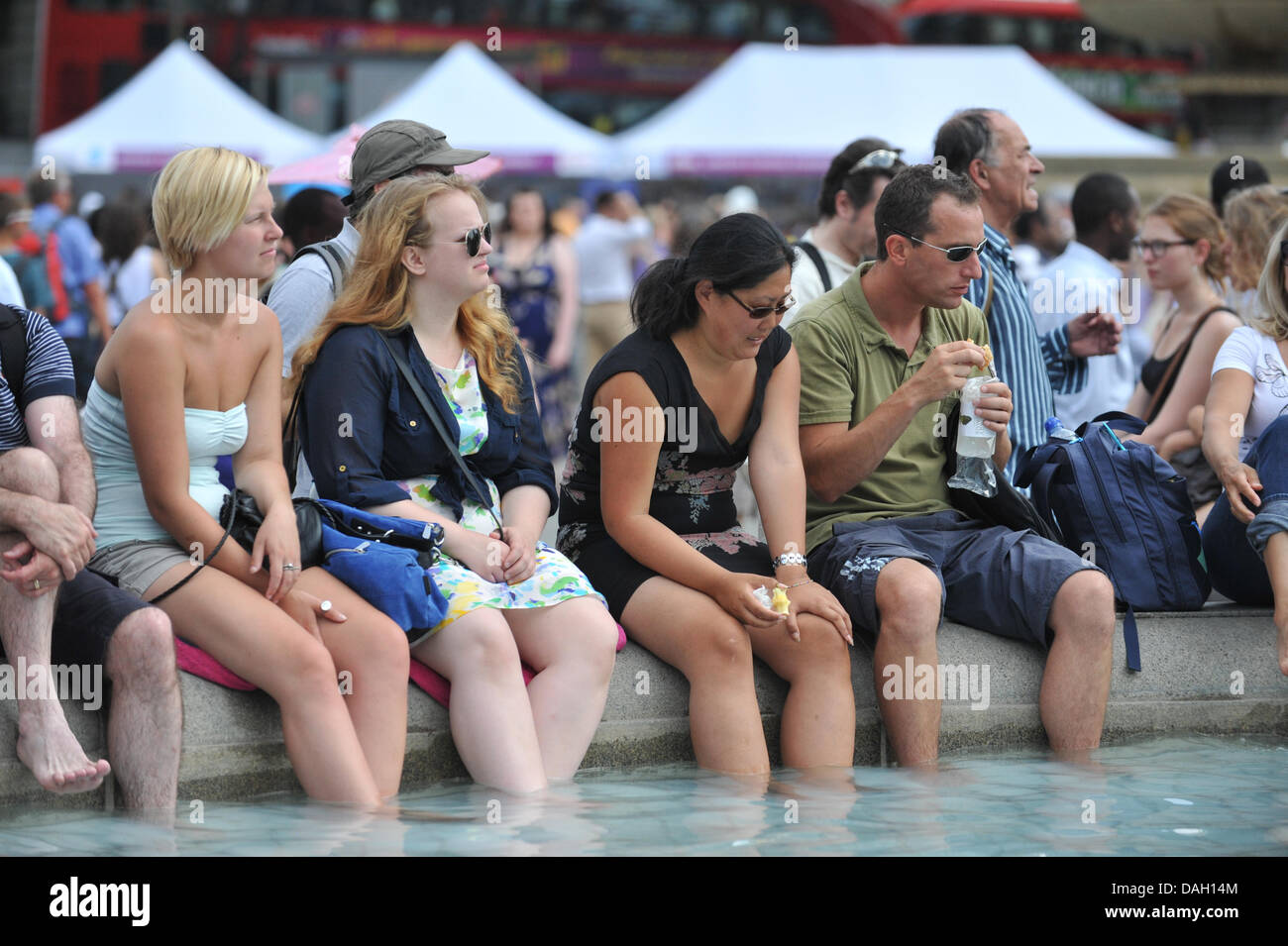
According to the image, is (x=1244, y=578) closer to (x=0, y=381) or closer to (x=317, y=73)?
(x=0, y=381)

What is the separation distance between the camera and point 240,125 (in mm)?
17062

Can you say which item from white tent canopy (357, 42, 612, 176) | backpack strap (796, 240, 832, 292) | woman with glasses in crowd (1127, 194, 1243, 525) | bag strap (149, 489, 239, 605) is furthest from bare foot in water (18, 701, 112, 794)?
white tent canopy (357, 42, 612, 176)

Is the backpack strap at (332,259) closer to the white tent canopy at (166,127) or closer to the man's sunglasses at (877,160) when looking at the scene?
the man's sunglasses at (877,160)

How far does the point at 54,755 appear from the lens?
3594 mm

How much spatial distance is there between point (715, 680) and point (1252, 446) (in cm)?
197

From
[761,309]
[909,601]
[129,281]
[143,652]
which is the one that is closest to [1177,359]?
[909,601]

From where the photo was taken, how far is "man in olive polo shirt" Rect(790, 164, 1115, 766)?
14.3 ft

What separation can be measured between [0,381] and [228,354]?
0.53 metres

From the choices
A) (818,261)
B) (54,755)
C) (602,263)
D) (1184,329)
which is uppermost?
(602,263)

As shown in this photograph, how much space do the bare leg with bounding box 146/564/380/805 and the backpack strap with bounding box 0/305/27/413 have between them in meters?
0.58

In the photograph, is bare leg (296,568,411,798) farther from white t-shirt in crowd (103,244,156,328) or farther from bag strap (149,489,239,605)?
white t-shirt in crowd (103,244,156,328)

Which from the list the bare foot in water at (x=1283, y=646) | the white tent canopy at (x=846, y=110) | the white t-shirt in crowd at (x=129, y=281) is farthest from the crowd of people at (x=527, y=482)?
the white tent canopy at (x=846, y=110)

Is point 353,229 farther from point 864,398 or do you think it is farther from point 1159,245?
point 1159,245

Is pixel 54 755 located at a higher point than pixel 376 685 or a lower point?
lower
